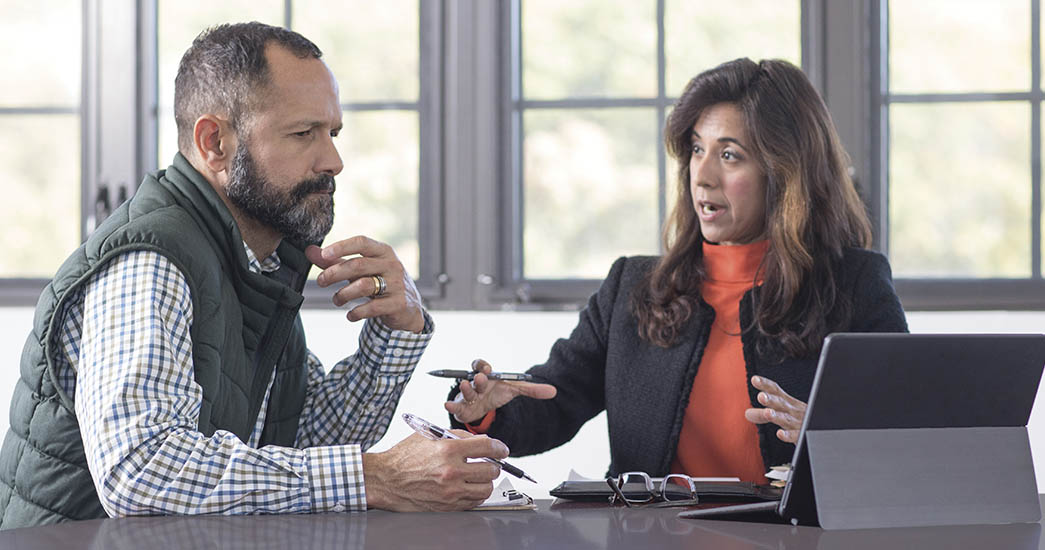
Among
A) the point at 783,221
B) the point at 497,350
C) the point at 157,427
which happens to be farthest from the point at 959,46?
the point at 157,427

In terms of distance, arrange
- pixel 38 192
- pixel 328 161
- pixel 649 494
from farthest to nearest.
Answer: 1. pixel 38 192
2. pixel 328 161
3. pixel 649 494

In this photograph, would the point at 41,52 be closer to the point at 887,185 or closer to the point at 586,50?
the point at 586,50

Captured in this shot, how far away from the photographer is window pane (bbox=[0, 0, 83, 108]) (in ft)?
10.8

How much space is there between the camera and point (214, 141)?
5.79ft

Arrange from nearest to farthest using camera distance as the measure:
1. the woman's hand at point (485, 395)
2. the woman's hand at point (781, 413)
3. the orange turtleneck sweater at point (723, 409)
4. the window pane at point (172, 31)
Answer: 1. the woman's hand at point (781, 413)
2. the woman's hand at point (485, 395)
3. the orange turtleneck sweater at point (723, 409)
4. the window pane at point (172, 31)

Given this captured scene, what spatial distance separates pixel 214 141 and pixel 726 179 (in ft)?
3.25

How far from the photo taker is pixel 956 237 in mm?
3119

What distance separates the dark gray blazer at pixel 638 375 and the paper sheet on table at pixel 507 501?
549 millimetres

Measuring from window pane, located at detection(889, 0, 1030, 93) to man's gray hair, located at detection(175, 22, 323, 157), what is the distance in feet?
6.33

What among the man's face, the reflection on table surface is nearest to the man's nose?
the man's face

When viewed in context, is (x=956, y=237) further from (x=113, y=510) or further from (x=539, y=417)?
(x=113, y=510)

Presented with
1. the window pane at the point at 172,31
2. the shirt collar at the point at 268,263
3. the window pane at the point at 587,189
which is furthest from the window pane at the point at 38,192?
the shirt collar at the point at 268,263

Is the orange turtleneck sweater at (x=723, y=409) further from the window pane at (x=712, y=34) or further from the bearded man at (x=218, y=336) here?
the window pane at (x=712, y=34)

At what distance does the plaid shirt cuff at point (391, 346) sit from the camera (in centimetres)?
196
